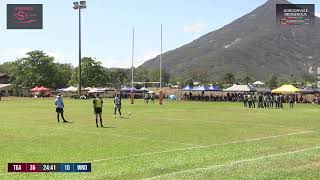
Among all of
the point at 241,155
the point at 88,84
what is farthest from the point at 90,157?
the point at 88,84

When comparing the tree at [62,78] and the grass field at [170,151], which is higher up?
the tree at [62,78]

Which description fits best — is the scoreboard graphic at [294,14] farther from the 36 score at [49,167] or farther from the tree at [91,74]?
the tree at [91,74]

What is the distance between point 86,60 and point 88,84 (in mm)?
6455

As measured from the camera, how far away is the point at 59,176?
12242 mm

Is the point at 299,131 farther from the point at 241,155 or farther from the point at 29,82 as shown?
the point at 29,82

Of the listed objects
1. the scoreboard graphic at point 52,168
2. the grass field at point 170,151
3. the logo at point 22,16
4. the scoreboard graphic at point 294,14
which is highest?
the scoreboard graphic at point 294,14

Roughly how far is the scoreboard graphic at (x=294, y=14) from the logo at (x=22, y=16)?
88.4 ft

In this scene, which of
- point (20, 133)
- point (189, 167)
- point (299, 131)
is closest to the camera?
point (189, 167)

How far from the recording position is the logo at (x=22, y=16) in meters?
20.4

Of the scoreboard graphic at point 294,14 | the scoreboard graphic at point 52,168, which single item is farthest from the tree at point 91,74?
the scoreboard graphic at point 52,168

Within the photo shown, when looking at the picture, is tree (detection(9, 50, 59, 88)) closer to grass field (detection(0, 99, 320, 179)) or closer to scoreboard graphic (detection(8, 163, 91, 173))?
grass field (detection(0, 99, 320, 179))

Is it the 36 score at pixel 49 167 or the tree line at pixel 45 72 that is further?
the tree line at pixel 45 72

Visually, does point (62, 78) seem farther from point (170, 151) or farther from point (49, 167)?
point (49, 167)

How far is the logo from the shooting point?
20.4m
